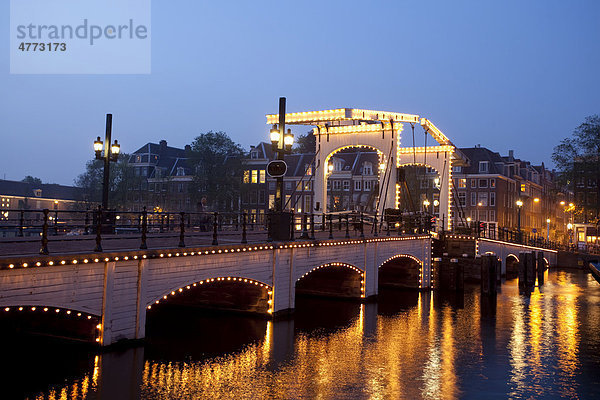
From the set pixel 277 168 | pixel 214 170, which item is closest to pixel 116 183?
pixel 214 170

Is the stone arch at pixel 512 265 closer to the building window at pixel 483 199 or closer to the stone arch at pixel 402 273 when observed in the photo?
the stone arch at pixel 402 273

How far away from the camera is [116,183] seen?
61.5 metres

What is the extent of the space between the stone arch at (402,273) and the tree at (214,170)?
30.7 metres

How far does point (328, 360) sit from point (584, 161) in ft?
150

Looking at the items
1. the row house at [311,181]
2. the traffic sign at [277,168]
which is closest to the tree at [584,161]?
the row house at [311,181]

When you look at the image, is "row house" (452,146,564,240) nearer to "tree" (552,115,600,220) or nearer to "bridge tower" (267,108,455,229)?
"tree" (552,115,600,220)

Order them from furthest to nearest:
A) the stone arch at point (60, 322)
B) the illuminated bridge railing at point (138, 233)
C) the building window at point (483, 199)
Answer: the building window at point (483, 199), the stone arch at point (60, 322), the illuminated bridge railing at point (138, 233)

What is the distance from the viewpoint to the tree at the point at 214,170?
5522cm

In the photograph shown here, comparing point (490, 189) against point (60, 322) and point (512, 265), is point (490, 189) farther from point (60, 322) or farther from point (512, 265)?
point (60, 322)

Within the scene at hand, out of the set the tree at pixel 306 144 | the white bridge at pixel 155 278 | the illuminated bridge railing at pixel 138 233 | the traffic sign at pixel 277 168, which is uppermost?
the tree at pixel 306 144

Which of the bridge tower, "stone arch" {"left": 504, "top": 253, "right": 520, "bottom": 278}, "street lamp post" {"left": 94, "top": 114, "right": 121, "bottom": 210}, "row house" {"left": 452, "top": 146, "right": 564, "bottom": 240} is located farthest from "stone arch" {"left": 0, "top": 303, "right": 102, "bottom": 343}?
"row house" {"left": 452, "top": 146, "right": 564, "bottom": 240}

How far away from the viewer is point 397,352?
13.1 m

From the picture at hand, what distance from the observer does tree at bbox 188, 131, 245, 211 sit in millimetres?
55219

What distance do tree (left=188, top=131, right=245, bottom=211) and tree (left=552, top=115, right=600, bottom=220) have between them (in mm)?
31851
